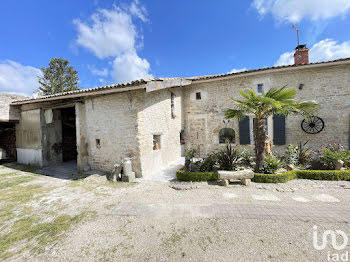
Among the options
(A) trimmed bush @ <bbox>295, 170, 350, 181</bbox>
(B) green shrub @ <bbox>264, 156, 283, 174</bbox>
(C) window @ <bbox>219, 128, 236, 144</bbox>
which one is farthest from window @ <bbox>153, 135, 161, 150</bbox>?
(A) trimmed bush @ <bbox>295, 170, 350, 181</bbox>

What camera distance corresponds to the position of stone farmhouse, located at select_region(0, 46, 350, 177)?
242 inches

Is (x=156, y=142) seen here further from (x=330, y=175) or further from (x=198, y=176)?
(x=330, y=175)

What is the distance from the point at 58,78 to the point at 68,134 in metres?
14.8

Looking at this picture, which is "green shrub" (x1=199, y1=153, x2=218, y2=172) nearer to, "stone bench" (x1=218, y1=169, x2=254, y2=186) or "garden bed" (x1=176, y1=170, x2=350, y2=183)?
"garden bed" (x1=176, y1=170, x2=350, y2=183)

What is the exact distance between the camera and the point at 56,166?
8211 mm

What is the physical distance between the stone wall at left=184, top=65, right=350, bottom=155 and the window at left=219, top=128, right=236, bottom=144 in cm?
26

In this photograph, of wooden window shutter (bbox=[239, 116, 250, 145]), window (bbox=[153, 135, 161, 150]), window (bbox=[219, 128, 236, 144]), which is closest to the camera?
window (bbox=[153, 135, 161, 150])

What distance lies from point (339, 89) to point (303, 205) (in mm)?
7728

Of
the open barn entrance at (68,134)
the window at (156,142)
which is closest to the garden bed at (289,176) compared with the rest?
the window at (156,142)

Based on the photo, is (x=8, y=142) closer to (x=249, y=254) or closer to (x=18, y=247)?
(x=18, y=247)

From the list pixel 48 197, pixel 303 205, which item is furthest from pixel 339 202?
pixel 48 197

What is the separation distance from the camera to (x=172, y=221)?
3244 mm

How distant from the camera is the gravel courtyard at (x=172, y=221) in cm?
244

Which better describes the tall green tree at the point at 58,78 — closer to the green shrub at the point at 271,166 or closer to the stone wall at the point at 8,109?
the stone wall at the point at 8,109
